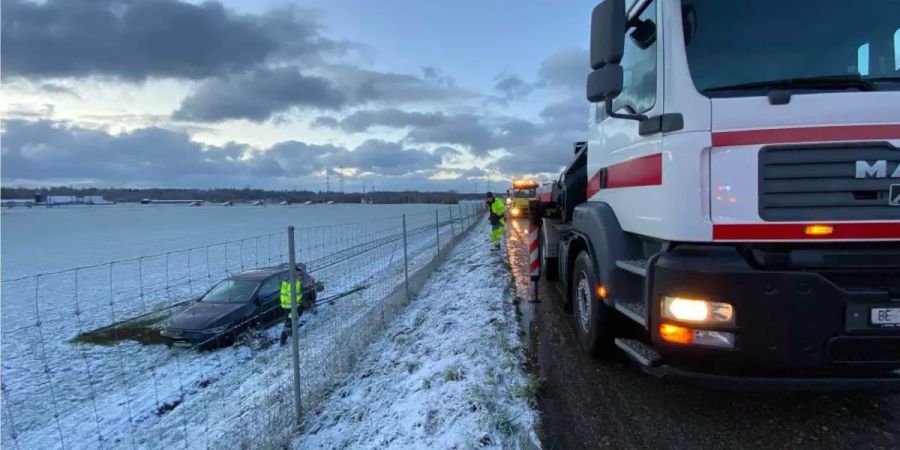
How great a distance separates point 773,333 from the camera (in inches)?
107

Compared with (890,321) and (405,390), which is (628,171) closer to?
(890,321)

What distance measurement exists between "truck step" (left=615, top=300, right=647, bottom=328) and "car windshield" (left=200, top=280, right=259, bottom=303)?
9.02 metres

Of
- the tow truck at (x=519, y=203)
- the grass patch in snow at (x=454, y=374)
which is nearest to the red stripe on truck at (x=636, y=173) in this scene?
the grass patch in snow at (x=454, y=374)

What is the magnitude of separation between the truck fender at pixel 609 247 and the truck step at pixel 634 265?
3.0 inches

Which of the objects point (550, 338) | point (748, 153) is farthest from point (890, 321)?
point (550, 338)

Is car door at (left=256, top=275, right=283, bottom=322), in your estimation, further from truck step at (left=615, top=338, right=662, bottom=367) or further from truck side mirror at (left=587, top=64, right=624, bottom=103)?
truck side mirror at (left=587, top=64, right=624, bottom=103)

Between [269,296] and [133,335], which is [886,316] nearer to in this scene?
[269,296]

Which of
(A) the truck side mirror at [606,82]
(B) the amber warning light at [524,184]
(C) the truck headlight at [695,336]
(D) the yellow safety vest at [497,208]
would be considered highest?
(B) the amber warning light at [524,184]

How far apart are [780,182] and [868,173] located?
44 centimetres

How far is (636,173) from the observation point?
11.9 ft

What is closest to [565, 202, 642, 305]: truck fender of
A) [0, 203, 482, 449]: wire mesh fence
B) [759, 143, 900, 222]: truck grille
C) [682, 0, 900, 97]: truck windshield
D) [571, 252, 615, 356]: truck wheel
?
[571, 252, 615, 356]: truck wheel

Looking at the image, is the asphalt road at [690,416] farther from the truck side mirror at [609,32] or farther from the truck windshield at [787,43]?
the truck side mirror at [609,32]

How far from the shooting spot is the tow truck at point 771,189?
268cm

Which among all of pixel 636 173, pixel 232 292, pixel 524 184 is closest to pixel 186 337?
pixel 232 292
